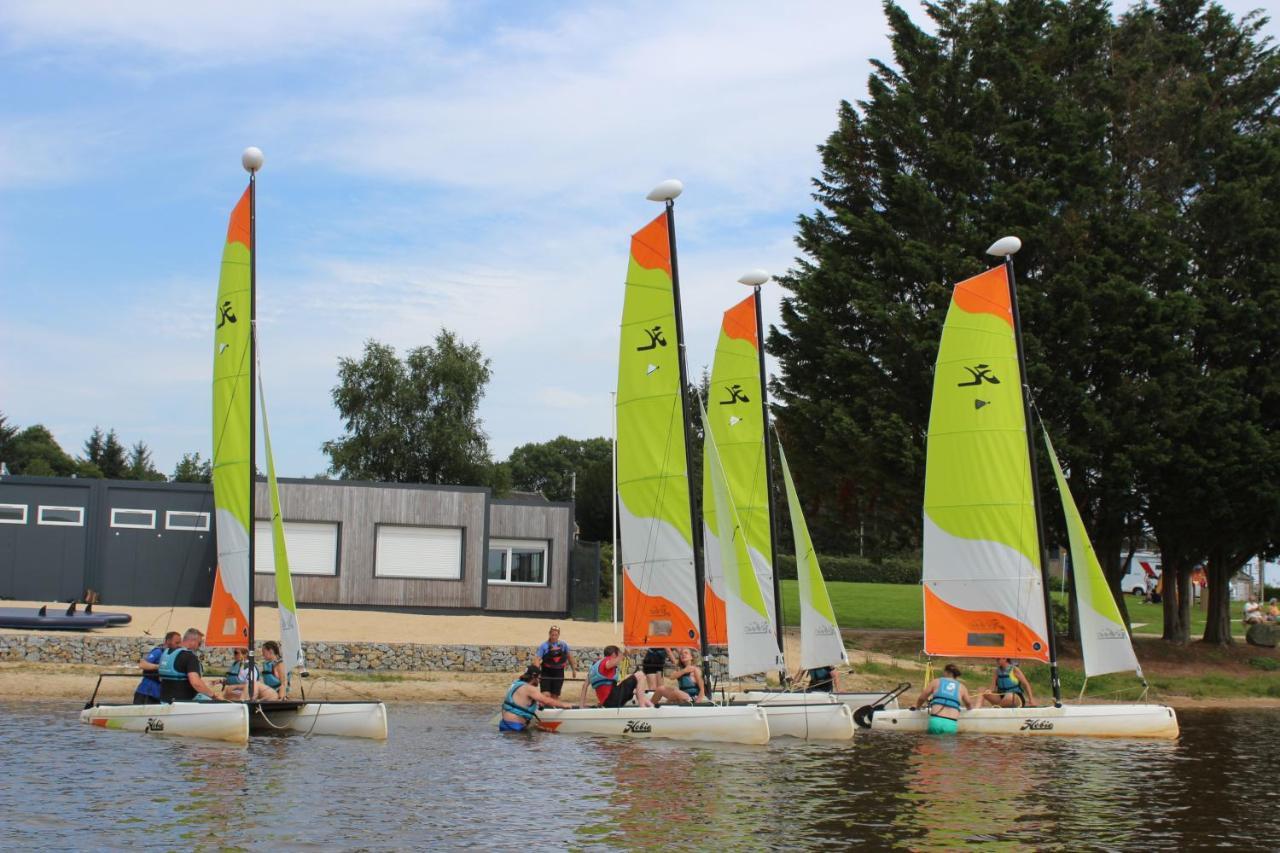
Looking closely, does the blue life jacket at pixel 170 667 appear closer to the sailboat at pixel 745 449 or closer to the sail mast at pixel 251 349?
the sail mast at pixel 251 349

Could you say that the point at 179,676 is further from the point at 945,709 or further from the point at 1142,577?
the point at 1142,577

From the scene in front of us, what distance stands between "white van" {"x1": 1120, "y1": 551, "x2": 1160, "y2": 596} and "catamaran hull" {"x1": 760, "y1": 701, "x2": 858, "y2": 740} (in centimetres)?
4291

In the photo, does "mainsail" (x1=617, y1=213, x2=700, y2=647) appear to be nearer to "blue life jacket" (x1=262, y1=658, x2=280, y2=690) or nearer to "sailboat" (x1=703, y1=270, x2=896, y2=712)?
"sailboat" (x1=703, y1=270, x2=896, y2=712)

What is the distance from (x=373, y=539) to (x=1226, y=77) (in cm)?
2904

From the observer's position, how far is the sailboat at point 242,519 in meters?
21.8

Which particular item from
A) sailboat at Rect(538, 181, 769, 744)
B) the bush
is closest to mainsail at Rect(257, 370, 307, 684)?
sailboat at Rect(538, 181, 769, 744)

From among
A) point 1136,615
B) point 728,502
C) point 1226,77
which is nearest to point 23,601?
point 728,502

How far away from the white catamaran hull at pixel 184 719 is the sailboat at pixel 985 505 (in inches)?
444

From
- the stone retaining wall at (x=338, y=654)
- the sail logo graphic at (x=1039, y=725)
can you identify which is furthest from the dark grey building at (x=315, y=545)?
the sail logo graphic at (x=1039, y=725)

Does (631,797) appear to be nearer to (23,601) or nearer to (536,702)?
(536,702)

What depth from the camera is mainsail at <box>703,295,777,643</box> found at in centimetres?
2848

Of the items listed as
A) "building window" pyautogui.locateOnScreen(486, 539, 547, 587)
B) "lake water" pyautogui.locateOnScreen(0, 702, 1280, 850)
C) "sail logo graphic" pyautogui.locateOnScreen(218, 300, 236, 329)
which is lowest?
"lake water" pyautogui.locateOnScreen(0, 702, 1280, 850)

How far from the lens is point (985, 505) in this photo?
84.2 feet

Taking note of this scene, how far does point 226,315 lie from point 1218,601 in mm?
31518
